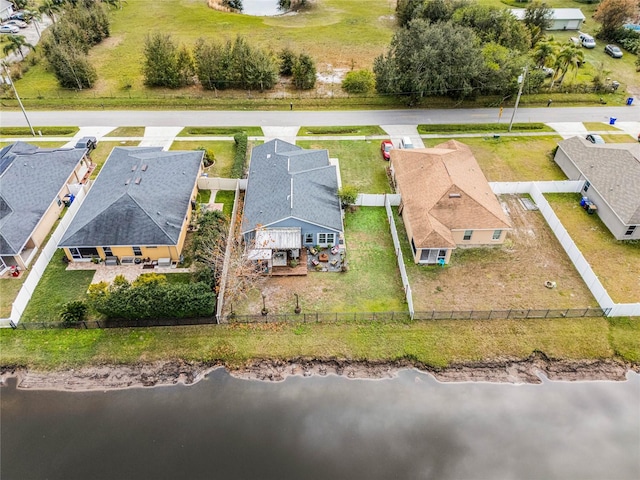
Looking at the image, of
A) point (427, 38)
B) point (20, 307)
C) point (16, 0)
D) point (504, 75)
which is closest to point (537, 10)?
point (504, 75)

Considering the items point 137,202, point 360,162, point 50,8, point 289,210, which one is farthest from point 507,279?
point 50,8

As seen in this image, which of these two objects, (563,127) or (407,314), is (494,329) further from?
(563,127)

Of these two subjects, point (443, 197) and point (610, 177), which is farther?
point (610, 177)

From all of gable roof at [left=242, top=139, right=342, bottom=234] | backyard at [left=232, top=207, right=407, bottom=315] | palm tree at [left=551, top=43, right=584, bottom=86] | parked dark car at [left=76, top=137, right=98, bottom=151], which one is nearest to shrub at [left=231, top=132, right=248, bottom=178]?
gable roof at [left=242, top=139, right=342, bottom=234]

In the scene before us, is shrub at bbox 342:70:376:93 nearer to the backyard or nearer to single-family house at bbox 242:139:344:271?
single-family house at bbox 242:139:344:271

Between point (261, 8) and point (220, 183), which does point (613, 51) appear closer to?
point (220, 183)

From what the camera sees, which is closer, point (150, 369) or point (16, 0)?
point (150, 369)
